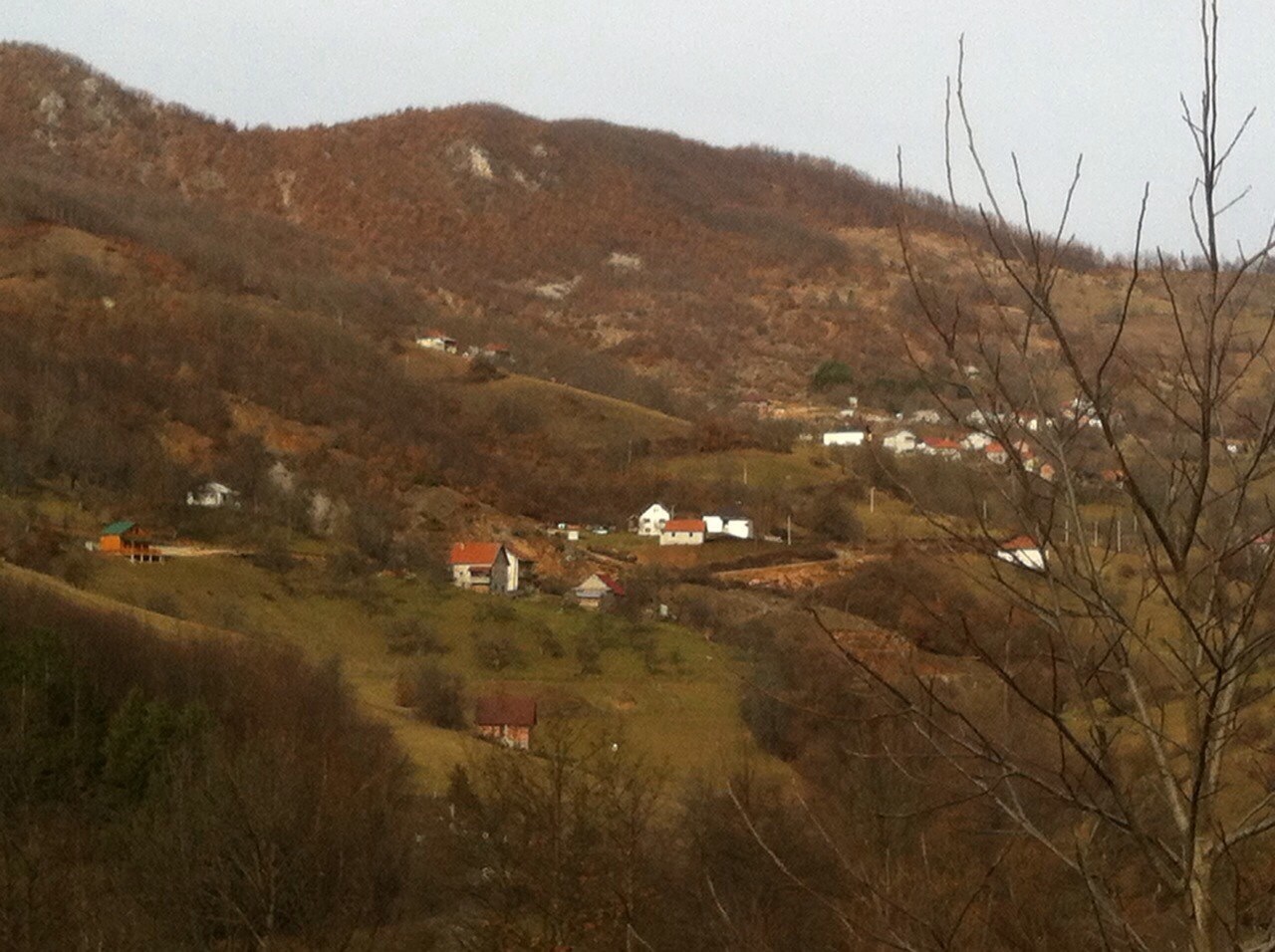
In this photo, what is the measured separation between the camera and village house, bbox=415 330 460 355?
4008 inches

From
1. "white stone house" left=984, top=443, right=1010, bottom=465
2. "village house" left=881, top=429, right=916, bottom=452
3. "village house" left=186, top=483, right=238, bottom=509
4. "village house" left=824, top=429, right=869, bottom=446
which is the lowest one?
"village house" left=186, top=483, right=238, bottom=509

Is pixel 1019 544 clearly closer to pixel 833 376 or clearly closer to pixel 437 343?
pixel 437 343

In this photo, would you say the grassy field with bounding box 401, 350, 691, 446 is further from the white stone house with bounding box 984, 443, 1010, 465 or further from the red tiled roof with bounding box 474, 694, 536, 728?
the white stone house with bounding box 984, 443, 1010, 465

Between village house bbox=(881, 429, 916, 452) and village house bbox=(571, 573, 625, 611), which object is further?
village house bbox=(881, 429, 916, 452)

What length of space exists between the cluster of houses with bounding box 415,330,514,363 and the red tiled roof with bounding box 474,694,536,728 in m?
71.3

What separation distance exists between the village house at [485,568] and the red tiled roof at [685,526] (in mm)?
9133

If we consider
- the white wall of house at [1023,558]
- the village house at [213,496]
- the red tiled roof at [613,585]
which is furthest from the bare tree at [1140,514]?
the village house at [213,496]

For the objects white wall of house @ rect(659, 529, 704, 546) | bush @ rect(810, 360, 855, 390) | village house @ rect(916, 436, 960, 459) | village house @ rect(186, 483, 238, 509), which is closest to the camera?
village house @ rect(916, 436, 960, 459)

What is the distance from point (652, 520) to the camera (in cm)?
6028

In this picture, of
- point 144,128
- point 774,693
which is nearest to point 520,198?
point 144,128

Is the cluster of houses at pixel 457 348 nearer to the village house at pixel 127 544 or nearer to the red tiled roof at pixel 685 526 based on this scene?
the red tiled roof at pixel 685 526

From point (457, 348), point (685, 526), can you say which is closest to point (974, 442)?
point (685, 526)

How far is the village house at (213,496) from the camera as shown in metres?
50.8

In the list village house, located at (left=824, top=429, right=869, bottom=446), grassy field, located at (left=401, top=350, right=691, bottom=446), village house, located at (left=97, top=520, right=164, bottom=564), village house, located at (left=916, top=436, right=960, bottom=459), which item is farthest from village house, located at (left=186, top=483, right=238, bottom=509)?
village house, located at (left=916, top=436, right=960, bottom=459)
